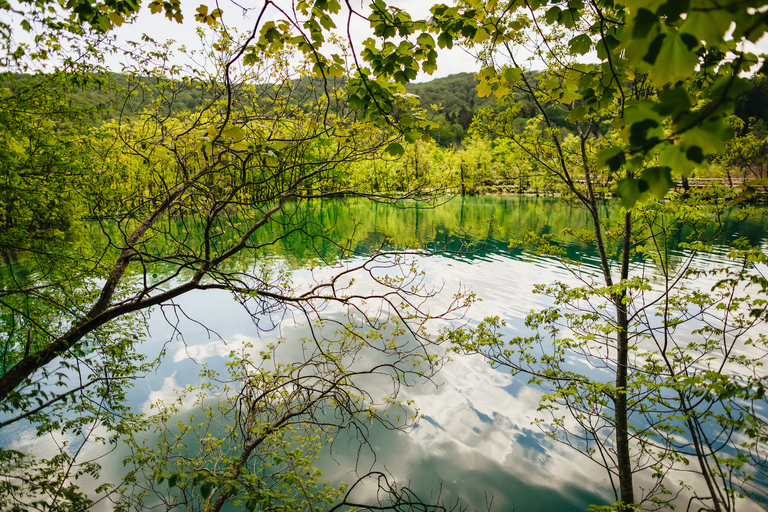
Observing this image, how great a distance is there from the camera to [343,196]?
167 inches

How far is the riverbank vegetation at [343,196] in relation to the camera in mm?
2088

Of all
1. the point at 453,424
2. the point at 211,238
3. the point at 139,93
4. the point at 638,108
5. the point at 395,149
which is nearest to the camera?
the point at 638,108

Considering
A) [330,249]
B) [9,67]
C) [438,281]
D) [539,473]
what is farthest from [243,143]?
[330,249]

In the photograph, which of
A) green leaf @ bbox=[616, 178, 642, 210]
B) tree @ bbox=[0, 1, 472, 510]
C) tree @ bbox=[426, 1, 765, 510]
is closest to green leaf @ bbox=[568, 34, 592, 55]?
tree @ bbox=[426, 1, 765, 510]

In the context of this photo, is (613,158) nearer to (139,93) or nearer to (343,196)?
(343,196)

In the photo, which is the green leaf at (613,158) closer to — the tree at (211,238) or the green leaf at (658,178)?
the green leaf at (658,178)

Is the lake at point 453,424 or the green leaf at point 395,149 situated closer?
the green leaf at point 395,149

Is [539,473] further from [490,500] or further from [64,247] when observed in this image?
[64,247]

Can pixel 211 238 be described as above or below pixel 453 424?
above

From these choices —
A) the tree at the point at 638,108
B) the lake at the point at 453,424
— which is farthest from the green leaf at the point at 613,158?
the lake at the point at 453,424

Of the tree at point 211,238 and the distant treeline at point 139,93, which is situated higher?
the distant treeline at point 139,93

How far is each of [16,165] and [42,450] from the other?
473 centimetres

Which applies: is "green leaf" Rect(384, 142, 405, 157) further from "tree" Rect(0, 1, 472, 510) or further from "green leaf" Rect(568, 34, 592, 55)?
"green leaf" Rect(568, 34, 592, 55)

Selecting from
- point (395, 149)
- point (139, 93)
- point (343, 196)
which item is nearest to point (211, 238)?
point (343, 196)
